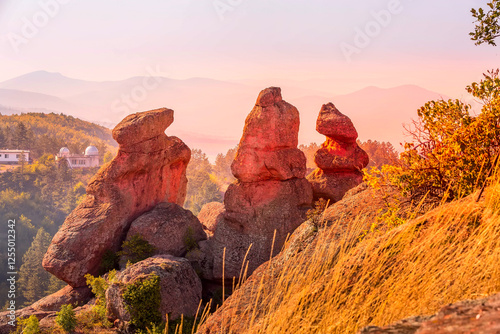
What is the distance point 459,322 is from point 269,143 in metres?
17.0

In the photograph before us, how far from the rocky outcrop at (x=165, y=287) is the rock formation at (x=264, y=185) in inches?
107

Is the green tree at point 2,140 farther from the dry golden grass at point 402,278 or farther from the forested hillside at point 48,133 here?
the dry golden grass at point 402,278

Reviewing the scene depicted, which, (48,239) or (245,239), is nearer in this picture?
(245,239)

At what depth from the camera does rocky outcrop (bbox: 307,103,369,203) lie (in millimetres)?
19781

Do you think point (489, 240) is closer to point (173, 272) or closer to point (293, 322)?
point (293, 322)

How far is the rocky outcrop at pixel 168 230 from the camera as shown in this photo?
791 inches

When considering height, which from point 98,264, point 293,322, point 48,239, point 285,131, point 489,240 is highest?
point 285,131

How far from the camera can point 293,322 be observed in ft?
12.8

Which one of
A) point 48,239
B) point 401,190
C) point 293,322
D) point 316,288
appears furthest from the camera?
point 48,239

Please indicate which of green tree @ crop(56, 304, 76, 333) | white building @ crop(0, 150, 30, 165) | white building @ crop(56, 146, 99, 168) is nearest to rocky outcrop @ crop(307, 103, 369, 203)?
green tree @ crop(56, 304, 76, 333)

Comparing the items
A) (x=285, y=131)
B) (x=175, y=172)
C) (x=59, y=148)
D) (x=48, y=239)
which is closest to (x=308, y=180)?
(x=285, y=131)

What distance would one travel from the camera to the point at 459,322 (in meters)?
2.18

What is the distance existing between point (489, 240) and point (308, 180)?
16781 mm

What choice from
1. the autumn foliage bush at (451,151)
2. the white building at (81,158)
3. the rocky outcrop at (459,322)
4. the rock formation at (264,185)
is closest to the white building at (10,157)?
the white building at (81,158)
